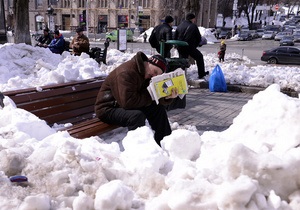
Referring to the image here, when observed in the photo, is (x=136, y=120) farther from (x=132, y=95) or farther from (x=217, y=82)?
(x=217, y=82)

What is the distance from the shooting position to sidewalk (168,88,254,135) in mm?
6277

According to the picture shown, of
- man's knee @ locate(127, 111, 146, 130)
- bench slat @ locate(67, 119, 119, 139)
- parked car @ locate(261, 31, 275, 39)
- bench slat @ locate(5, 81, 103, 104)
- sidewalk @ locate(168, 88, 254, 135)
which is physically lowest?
parked car @ locate(261, 31, 275, 39)

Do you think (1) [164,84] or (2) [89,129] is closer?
(1) [164,84]

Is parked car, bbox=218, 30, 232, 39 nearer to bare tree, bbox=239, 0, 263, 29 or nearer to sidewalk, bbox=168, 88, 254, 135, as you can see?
bare tree, bbox=239, 0, 263, 29

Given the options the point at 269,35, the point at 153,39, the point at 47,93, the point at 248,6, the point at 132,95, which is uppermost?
the point at 248,6

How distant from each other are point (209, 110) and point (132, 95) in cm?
324

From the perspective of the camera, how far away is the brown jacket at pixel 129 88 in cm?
423

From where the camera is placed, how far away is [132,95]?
4250 mm

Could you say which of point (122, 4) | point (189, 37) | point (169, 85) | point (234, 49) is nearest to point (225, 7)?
point (122, 4)

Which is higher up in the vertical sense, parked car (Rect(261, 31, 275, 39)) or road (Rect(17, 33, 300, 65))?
parked car (Rect(261, 31, 275, 39))

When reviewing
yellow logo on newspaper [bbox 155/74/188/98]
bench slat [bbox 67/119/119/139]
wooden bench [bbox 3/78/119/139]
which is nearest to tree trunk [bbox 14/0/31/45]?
wooden bench [bbox 3/78/119/139]

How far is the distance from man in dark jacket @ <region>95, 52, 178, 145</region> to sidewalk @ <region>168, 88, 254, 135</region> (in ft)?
5.17

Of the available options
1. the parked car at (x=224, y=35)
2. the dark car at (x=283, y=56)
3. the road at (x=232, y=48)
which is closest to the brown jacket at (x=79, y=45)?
the road at (x=232, y=48)

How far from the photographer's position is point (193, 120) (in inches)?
254
